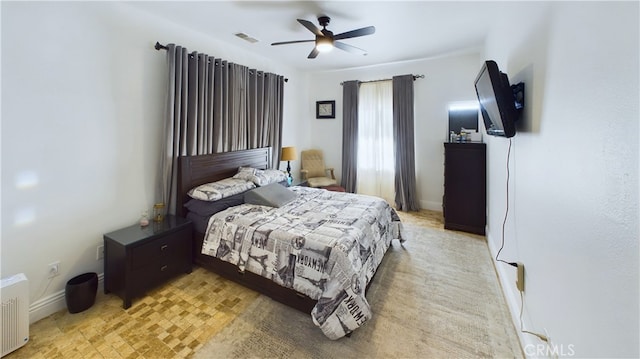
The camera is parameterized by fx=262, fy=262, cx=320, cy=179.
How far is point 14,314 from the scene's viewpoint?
5.75ft

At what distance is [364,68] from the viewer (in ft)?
16.5

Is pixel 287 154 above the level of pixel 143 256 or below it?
above

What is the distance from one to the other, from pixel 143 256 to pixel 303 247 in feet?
4.64

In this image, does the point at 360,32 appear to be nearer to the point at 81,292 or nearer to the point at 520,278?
the point at 520,278

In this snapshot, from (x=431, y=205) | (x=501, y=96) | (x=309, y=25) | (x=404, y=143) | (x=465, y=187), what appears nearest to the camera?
(x=501, y=96)

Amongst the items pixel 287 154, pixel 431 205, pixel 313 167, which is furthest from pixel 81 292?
pixel 431 205

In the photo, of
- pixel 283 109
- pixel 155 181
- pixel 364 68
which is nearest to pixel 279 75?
pixel 283 109

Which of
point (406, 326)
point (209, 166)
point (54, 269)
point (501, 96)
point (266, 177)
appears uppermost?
point (501, 96)

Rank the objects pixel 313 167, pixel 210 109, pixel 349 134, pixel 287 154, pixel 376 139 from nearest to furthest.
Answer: pixel 210 109, pixel 287 154, pixel 376 139, pixel 349 134, pixel 313 167

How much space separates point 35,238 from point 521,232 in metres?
3.69

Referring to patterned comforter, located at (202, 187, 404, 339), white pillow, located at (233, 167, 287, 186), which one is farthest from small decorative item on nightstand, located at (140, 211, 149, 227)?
white pillow, located at (233, 167, 287, 186)

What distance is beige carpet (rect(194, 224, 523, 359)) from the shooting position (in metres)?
1.74

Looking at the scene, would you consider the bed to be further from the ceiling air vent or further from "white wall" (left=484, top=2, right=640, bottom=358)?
the ceiling air vent

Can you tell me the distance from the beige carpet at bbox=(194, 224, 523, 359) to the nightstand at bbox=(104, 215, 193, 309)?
Answer: 914 millimetres
